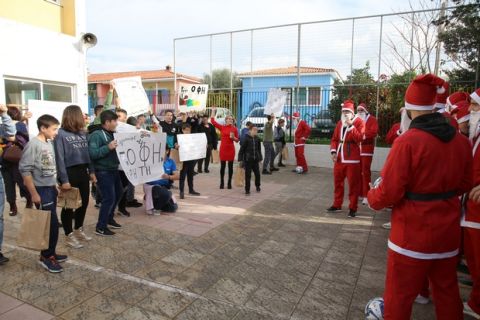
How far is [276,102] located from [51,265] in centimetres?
993

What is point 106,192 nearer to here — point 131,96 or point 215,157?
point 131,96

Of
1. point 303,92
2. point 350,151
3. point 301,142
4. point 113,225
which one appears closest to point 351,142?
point 350,151

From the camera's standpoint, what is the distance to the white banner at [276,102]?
12.7 m

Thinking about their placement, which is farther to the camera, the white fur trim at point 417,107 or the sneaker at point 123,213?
the sneaker at point 123,213

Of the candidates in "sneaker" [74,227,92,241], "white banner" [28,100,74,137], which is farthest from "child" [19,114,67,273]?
"white banner" [28,100,74,137]

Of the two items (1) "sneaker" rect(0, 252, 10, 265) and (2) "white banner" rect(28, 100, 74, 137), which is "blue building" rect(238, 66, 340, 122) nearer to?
(2) "white banner" rect(28, 100, 74, 137)

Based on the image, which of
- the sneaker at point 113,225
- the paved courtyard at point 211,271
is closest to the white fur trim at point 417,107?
the paved courtyard at point 211,271

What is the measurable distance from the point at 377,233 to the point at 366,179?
219cm

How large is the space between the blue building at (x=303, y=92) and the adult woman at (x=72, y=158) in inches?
400

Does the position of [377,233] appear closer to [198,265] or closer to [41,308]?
[198,265]

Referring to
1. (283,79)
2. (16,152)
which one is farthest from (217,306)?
(283,79)

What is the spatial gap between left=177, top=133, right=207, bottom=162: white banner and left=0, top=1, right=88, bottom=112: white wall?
18.3ft

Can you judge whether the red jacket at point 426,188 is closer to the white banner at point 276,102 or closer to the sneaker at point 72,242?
the sneaker at point 72,242

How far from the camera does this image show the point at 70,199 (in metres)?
4.48
